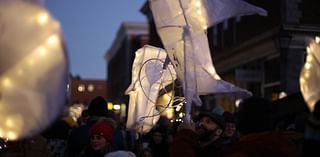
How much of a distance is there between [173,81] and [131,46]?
65.2m

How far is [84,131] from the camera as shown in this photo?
21.6 ft

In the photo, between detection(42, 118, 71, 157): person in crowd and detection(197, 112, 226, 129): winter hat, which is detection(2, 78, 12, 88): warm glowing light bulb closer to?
detection(197, 112, 226, 129): winter hat

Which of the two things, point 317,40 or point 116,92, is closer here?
point 317,40

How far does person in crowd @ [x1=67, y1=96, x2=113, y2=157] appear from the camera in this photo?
652cm

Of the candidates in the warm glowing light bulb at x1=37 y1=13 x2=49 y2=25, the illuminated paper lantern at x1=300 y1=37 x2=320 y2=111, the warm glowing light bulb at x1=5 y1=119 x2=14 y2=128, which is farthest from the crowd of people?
the warm glowing light bulb at x1=37 y1=13 x2=49 y2=25

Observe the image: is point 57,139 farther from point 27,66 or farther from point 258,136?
point 27,66

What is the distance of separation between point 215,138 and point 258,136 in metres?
1.05

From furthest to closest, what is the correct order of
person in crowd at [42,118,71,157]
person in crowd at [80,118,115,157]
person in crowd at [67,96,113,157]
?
person in crowd at [42,118,71,157] < person in crowd at [67,96,113,157] < person in crowd at [80,118,115,157]

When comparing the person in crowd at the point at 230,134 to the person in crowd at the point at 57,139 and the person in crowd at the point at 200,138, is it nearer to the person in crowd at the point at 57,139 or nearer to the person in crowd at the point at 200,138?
the person in crowd at the point at 200,138

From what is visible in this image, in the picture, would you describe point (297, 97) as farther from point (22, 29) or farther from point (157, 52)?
point (22, 29)

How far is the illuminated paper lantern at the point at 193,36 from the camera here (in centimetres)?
542

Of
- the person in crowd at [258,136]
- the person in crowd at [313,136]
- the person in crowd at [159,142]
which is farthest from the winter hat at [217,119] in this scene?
the person in crowd at [159,142]

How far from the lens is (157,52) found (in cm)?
697

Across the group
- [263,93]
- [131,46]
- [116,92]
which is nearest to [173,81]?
[263,93]
